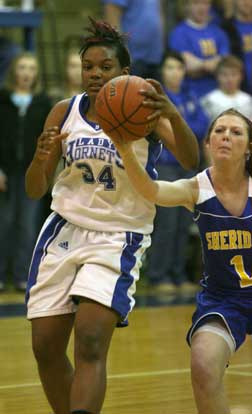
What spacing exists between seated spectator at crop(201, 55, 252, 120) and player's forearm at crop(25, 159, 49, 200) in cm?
495

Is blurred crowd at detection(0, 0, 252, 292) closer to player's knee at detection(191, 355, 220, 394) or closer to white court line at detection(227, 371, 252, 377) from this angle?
white court line at detection(227, 371, 252, 377)

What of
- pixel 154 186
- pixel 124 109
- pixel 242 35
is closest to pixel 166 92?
pixel 242 35

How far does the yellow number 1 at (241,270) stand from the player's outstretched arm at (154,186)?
0.98 ft

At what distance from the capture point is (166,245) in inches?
357

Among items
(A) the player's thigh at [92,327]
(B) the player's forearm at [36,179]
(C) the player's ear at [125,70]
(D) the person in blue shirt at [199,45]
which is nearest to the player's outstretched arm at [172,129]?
(C) the player's ear at [125,70]

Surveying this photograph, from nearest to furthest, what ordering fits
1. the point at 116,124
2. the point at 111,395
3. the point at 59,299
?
the point at 116,124
the point at 59,299
the point at 111,395

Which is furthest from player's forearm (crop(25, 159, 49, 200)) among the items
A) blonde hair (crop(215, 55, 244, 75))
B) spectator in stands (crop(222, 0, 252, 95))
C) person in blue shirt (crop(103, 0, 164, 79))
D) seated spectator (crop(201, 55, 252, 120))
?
spectator in stands (crop(222, 0, 252, 95))

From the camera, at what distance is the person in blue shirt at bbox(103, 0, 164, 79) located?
9008mm

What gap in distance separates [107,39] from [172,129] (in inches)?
19.2

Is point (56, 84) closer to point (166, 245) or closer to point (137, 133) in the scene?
point (166, 245)

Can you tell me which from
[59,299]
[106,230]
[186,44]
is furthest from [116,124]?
[186,44]

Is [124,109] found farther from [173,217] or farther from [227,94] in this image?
[227,94]

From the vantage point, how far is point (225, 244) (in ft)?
14.1

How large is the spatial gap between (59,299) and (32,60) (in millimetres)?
4672
